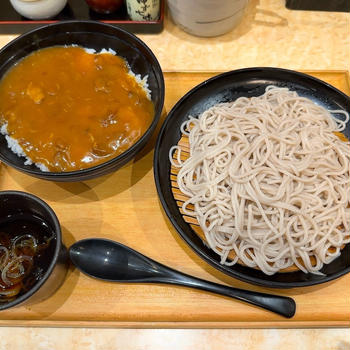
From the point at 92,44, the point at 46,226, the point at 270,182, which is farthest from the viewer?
the point at 92,44

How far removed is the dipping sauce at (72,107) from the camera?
5.32 ft

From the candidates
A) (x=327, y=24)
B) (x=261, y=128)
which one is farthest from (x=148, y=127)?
(x=327, y=24)

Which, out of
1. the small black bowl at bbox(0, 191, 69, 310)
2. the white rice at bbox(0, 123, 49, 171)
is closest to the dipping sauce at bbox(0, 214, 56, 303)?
the small black bowl at bbox(0, 191, 69, 310)

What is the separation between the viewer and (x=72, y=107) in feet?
5.60

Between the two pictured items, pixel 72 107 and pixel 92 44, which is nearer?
pixel 72 107

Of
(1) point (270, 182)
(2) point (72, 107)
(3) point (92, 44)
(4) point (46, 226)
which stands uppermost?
(3) point (92, 44)

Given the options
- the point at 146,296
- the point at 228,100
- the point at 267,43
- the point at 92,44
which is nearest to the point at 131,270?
the point at 146,296

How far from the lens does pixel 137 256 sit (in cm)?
153

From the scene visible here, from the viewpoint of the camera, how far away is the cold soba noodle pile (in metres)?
1.54

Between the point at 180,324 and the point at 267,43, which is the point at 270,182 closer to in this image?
the point at 180,324

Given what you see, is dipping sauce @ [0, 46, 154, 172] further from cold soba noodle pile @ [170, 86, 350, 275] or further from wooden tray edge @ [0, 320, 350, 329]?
wooden tray edge @ [0, 320, 350, 329]

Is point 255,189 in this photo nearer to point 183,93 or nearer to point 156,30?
point 183,93

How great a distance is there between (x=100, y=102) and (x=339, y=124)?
4.00ft

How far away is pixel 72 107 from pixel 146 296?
936 millimetres
